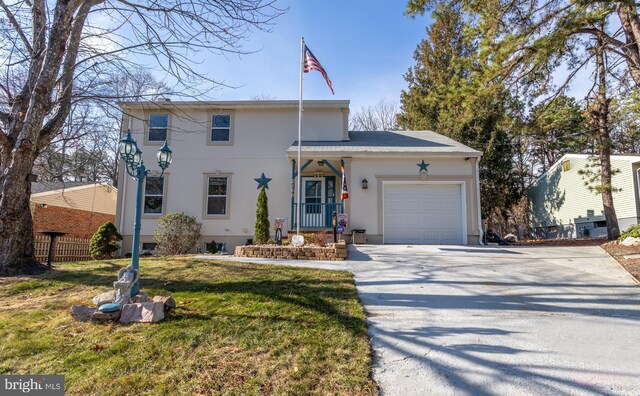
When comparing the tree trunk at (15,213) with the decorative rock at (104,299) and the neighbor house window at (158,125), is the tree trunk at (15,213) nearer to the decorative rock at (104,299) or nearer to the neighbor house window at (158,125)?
the decorative rock at (104,299)

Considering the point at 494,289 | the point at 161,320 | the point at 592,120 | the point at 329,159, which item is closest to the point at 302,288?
the point at 161,320

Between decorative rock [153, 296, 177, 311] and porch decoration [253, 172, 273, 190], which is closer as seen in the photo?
decorative rock [153, 296, 177, 311]

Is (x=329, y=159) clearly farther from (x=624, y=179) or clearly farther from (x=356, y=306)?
(x=624, y=179)

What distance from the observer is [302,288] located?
5.02 m

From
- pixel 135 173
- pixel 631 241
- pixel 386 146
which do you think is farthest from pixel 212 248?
pixel 631 241

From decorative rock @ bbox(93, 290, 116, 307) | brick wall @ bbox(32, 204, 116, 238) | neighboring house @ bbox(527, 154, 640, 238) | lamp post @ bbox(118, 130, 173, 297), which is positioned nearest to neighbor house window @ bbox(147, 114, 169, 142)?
brick wall @ bbox(32, 204, 116, 238)

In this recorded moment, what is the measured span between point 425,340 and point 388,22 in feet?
28.6

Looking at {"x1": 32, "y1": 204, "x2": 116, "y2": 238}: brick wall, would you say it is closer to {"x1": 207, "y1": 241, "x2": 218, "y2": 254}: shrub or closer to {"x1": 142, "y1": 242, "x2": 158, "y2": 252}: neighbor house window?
{"x1": 142, "y1": 242, "x2": 158, "y2": 252}: neighbor house window

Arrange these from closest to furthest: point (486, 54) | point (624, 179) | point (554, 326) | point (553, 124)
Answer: point (554, 326), point (486, 54), point (553, 124), point (624, 179)

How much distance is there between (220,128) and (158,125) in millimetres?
2417

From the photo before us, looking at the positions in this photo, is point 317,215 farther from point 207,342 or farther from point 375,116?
point 375,116

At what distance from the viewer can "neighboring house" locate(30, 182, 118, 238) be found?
15.7 m

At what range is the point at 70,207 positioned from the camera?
17750 millimetres

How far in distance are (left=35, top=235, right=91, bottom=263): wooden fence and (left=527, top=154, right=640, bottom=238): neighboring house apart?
19609 mm
